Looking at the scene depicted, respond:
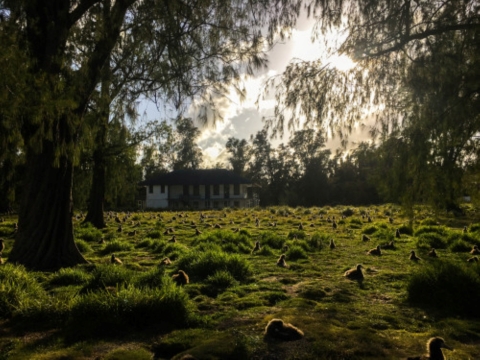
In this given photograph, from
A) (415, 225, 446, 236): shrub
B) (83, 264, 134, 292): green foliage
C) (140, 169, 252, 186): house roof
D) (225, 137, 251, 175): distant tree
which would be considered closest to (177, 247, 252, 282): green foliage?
(83, 264, 134, 292): green foliage

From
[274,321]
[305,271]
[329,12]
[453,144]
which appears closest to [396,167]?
[453,144]

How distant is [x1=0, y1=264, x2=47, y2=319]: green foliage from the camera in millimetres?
4789

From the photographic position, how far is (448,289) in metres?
5.46

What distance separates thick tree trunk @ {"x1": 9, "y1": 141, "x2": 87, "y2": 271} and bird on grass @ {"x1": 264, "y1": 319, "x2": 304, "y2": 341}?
5.45 m

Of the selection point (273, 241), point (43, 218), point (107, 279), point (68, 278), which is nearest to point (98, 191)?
point (43, 218)

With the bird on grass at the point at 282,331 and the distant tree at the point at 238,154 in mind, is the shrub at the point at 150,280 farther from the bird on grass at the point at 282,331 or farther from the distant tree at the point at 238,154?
the distant tree at the point at 238,154

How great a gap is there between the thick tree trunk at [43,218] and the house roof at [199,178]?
147 ft

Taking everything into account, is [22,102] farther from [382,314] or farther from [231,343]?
[382,314]

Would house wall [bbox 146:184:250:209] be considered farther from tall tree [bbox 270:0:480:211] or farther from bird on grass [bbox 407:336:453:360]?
bird on grass [bbox 407:336:453:360]

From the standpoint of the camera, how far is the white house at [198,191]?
5309 cm

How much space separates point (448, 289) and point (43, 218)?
7.54 m

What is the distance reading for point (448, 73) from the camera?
7602 millimetres

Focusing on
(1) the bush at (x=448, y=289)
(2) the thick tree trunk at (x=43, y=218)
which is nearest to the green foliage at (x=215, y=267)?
(1) the bush at (x=448, y=289)

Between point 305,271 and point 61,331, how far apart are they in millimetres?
4647
